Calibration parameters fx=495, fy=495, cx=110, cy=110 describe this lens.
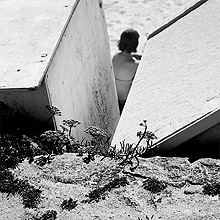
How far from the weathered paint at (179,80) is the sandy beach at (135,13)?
3.67 m

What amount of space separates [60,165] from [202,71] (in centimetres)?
134

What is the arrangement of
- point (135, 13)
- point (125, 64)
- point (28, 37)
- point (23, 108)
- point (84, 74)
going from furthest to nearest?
1. point (135, 13)
2. point (125, 64)
3. point (84, 74)
4. point (28, 37)
5. point (23, 108)

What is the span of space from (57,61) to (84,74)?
698 mm

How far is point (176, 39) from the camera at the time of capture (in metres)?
4.45

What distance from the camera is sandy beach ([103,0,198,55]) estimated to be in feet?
28.1

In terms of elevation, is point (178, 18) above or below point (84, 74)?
above

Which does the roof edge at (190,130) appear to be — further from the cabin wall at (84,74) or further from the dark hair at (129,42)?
the dark hair at (129,42)

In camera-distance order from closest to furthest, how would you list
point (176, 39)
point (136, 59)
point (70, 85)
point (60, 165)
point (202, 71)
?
point (60, 165) < point (202, 71) < point (70, 85) < point (176, 39) < point (136, 59)

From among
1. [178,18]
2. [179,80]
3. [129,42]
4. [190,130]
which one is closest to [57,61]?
[179,80]

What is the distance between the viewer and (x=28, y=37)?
405 centimetres

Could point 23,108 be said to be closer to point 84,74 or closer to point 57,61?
point 57,61

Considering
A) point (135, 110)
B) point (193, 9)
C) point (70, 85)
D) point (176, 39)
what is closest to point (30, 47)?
point (70, 85)

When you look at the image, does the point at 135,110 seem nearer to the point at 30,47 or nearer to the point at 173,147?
the point at 173,147

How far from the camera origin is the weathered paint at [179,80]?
3.50 m
